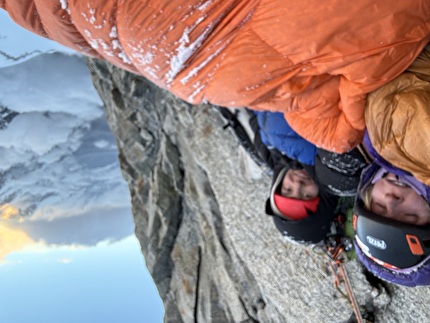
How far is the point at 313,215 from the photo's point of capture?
2811 millimetres

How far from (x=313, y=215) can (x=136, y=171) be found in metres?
3.99

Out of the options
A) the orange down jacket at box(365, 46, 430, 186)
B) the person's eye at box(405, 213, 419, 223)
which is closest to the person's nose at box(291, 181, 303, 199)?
the person's eye at box(405, 213, 419, 223)

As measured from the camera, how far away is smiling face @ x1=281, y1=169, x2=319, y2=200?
2.86 metres

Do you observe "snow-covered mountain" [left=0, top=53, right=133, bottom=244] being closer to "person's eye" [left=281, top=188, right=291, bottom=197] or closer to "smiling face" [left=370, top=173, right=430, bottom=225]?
"person's eye" [left=281, top=188, right=291, bottom=197]

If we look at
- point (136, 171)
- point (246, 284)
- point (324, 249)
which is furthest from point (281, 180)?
point (136, 171)

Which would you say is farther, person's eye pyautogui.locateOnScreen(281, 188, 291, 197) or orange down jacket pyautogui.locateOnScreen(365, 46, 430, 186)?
person's eye pyautogui.locateOnScreen(281, 188, 291, 197)

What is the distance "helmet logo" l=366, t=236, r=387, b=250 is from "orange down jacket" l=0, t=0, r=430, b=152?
1.73 feet

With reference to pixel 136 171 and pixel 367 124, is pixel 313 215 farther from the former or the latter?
pixel 136 171

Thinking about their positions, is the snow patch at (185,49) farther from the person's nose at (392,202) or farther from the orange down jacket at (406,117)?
the person's nose at (392,202)

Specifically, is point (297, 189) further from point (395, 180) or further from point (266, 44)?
point (266, 44)

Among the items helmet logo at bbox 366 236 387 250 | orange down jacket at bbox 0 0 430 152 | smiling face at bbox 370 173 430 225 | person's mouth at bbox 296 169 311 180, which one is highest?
orange down jacket at bbox 0 0 430 152

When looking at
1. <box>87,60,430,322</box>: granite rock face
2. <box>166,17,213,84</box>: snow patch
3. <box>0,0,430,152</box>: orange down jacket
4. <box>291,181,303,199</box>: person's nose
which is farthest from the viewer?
<box>87,60,430,322</box>: granite rock face

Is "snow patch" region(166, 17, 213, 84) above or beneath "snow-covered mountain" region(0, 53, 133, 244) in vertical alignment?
beneath

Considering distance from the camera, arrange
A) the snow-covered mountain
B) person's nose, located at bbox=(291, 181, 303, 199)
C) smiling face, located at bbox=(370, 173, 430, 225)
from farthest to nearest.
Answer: the snow-covered mountain → person's nose, located at bbox=(291, 181, 303, 199) → smiling face, located at bbox=(370, 173, 430, 225)
